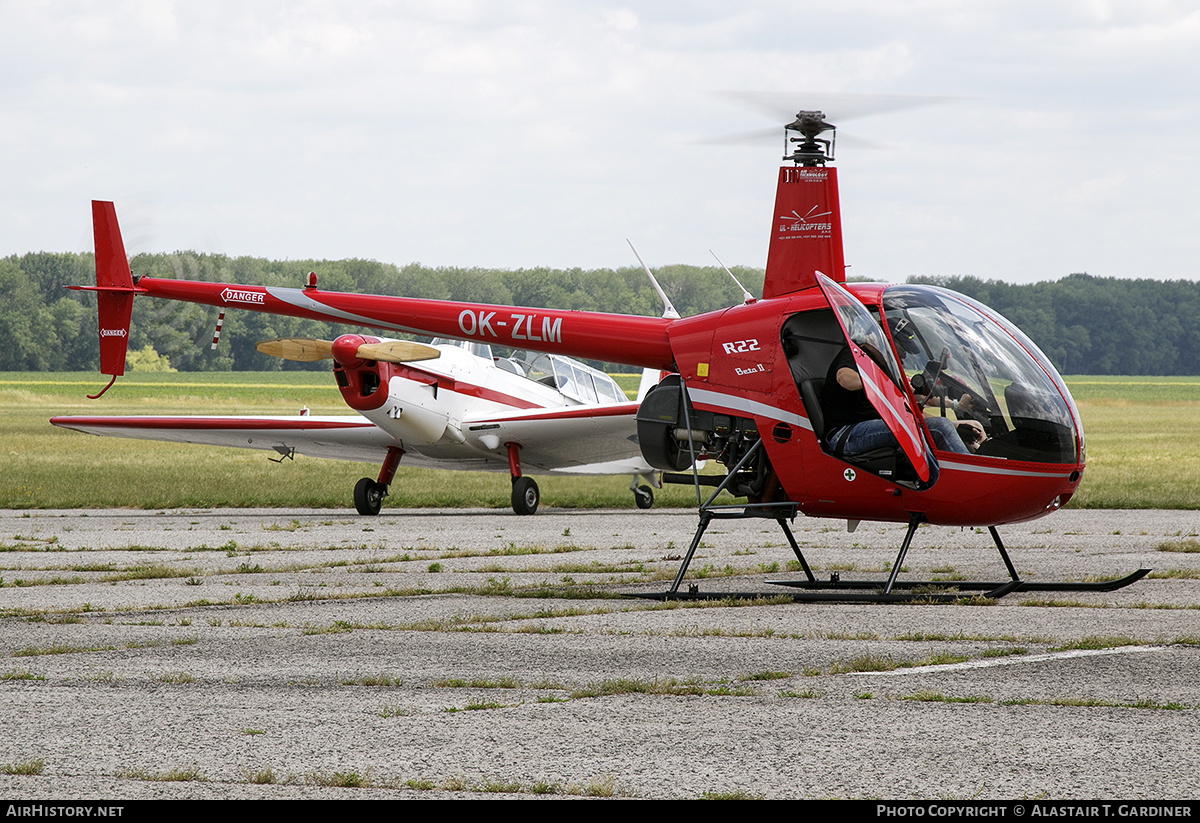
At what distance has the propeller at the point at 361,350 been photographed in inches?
653

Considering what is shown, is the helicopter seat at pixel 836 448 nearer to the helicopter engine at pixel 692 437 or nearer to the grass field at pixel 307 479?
the helicopter engine at pixel 692 437

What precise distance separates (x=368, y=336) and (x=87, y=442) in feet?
82.6

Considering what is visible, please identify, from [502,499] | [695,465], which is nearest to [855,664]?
[695,465]

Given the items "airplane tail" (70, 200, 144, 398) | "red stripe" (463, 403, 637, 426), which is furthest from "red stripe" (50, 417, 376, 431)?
"airplane tail" (70, 200, 144, 398)

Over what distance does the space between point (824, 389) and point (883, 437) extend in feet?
2.09

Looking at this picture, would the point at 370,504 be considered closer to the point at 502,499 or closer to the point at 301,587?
the point at 502,499

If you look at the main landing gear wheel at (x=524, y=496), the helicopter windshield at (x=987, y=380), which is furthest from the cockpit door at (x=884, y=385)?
the main landing gear wheel at (x=524, y=496)

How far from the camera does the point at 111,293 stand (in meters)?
15.0

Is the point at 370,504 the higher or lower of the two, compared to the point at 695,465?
lower

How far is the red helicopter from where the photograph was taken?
8.22 meters

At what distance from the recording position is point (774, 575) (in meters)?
10.4

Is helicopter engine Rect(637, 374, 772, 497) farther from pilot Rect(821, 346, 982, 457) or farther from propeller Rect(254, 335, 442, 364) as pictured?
propeller Rect(254, 335, 442, 364)

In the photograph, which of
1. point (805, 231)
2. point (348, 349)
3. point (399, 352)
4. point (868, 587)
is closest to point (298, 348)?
point (348, 349)

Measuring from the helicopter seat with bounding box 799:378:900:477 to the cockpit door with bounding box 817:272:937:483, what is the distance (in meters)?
0.21
